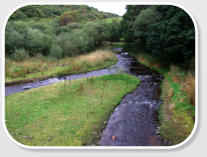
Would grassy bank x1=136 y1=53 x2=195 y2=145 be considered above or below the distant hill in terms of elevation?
below

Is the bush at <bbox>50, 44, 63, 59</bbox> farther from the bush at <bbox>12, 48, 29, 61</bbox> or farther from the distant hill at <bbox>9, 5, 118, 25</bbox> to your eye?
the distant hill at <bbox>9, 5, 118, 25</bbox>

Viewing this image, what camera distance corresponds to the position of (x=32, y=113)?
4.57m

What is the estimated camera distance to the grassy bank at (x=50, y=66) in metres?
7.84

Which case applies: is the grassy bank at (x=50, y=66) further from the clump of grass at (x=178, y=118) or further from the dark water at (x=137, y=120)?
the clump of grass at (x=178, y=118)

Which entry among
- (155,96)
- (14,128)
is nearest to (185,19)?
(155,96)

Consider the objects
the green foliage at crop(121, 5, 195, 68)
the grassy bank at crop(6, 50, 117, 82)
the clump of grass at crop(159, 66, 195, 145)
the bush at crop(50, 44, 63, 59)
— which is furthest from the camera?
the bush at crop(50, 44, 63, 59)

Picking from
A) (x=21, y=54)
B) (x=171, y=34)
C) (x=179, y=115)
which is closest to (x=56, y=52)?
(x=21, y=54)

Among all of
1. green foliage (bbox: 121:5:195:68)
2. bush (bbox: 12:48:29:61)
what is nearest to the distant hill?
green foliage (bbox: 121:5:195:68)

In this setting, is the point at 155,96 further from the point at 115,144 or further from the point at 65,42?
the point at 65,42

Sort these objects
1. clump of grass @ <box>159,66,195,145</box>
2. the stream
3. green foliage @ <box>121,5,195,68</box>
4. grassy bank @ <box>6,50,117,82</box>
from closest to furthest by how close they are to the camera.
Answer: clump of grass @ <box>159,66,195,145</box> → the stream → green foliage @ <box>121,5,195,68</box> → grassy bank @ <box>6,50,117,82</box>

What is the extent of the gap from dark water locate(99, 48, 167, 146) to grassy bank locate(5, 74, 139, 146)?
0.26 meters

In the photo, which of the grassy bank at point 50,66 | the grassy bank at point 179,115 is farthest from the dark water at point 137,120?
the grassy bank at point 50,66

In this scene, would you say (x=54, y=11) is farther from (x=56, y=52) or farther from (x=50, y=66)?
(x=56, y=52)

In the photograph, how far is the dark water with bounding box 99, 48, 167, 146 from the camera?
3.61 metres
